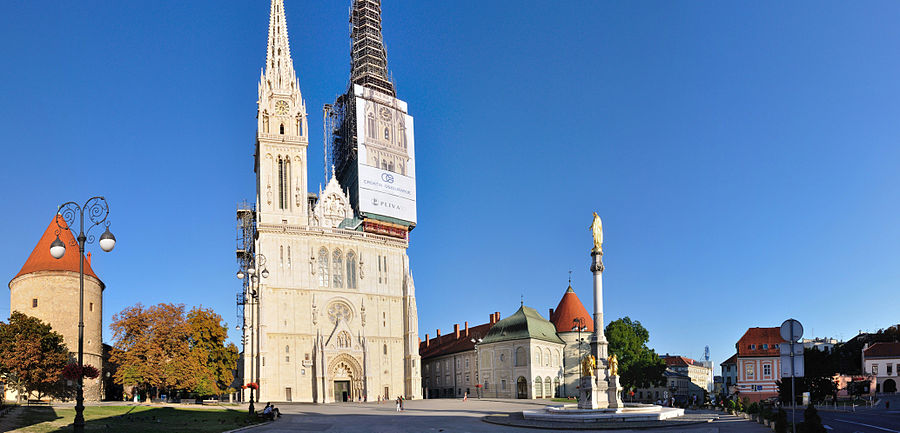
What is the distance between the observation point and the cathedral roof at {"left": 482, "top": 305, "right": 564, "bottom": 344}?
246 ft

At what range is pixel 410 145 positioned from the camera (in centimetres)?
7925

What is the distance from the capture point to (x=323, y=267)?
69.2 meters

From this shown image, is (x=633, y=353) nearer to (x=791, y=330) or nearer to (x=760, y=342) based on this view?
(x=760, y=342)

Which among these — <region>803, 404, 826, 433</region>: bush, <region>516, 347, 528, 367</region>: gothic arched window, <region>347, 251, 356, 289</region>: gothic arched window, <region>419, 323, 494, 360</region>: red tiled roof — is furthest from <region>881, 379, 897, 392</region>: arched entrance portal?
<region>803, 404, 826, 433</region>: bush

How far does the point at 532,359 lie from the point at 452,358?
51.3ft

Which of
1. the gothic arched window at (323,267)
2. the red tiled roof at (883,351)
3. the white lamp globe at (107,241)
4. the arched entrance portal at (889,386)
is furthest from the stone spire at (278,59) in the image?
the arched entrance portal at (889,386)

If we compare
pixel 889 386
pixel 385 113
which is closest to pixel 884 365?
pixel 889 386

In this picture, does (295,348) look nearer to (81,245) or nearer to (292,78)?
(292,78)

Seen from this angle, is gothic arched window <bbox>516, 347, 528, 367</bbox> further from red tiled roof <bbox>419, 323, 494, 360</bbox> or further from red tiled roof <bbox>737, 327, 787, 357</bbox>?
red tiled roof <bbox>737, 327, 787, 357</bbox>

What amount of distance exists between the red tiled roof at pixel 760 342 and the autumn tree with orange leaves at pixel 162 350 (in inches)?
2113

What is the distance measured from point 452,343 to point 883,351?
5143 cm

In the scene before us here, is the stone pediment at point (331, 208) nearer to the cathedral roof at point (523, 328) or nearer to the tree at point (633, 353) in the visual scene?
the cathedral roof at point (523, 328)

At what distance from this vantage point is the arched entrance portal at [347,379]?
2694 inches

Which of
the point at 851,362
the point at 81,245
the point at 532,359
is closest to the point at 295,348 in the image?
the point at 532,359
